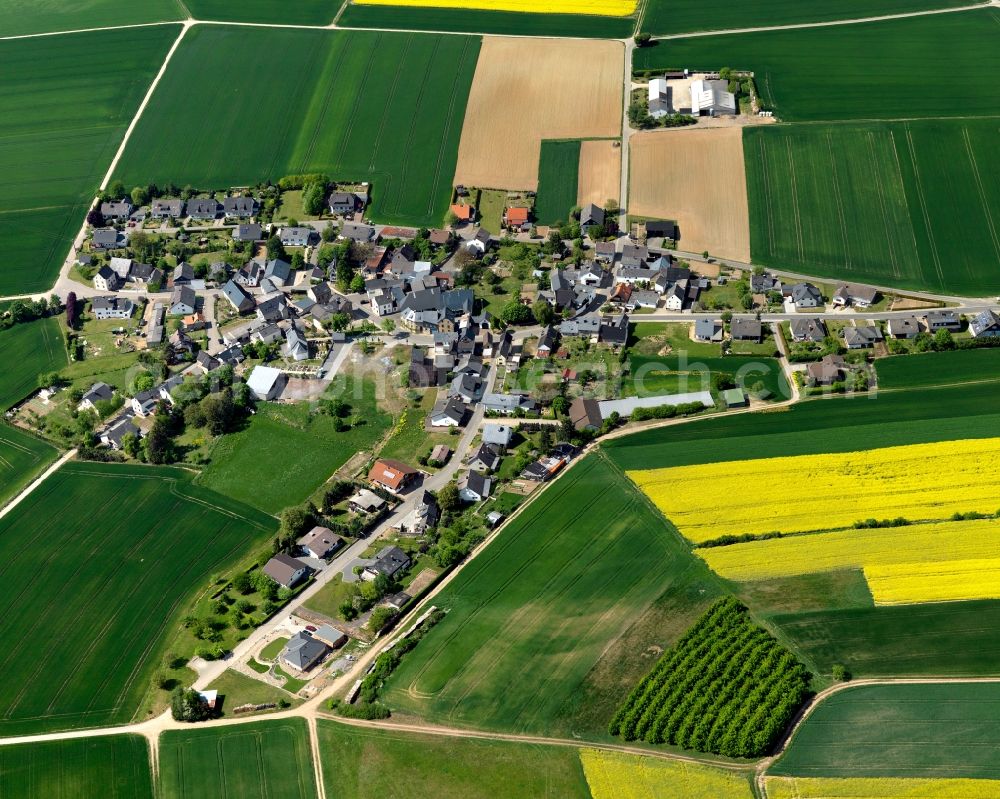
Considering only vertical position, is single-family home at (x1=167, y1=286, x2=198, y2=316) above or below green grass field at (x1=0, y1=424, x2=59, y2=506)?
above

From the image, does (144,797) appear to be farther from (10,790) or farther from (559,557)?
(559,557)

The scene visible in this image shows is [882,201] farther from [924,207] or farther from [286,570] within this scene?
[286,570]

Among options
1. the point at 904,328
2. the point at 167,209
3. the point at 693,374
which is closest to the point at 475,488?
the point at 693,374

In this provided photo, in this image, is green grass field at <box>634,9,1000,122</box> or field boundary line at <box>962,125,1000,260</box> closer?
field boundary line at <box>962,125,1000,260</box>

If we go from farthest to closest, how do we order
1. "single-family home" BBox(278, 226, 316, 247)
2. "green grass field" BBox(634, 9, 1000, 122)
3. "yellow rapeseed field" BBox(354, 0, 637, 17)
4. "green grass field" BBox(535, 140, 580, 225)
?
"yellow rapeseed field" BBox(354, 0, 637, 17) → "green grass field" BBox(634, 9, 1000, 122) → "green grass field" BBox(535, 140, 580, 225) → "single-family home" BBox(278, 226, 316, 247)

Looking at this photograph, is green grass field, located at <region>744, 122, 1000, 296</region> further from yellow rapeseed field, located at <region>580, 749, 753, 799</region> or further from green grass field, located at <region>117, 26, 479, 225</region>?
yellow rapeseed field, located at <region>580, 749, 753, 799</region>

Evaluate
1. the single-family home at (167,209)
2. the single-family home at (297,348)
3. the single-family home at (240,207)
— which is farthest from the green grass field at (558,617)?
the single-family home at (167,209)

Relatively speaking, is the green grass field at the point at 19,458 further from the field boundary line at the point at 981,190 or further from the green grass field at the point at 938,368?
the field boundary line at the point at 981,190

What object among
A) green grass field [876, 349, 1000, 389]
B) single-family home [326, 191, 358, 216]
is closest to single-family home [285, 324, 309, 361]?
single-family home [326, 191, 358, 216]
